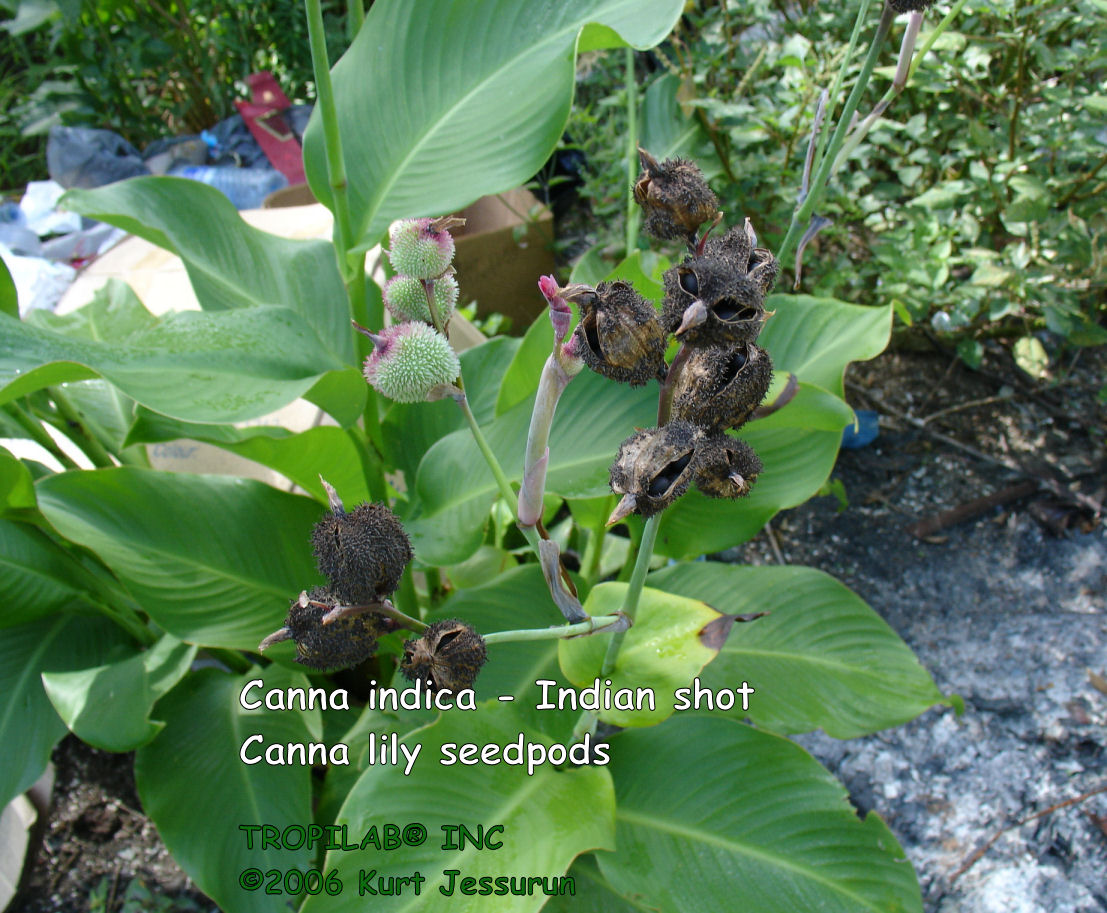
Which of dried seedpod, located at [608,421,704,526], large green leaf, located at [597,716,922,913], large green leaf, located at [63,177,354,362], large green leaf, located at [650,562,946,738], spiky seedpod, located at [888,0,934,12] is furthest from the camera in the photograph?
large green leaf, located at [63,177,354,362]

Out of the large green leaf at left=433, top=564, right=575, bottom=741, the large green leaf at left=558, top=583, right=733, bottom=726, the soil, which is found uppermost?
the large green leaf at left=558, top=583, right=733, bottom=726

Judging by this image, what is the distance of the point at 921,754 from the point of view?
1299 millimetres

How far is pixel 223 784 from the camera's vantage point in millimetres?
1013

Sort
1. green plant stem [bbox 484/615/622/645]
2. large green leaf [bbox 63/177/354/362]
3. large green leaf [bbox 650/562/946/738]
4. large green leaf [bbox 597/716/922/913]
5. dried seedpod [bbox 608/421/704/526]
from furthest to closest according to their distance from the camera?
large green leaf [bbox 63/177/354/362] → large green leaf [bbox 650/562/946/738] → large green leaf [bbox 597/716/922/913] → green plant stem [bbox 484/615/622/645] → dried seedpod [bbox 608/421/704/526]

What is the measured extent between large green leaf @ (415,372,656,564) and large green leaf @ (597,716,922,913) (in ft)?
1.06

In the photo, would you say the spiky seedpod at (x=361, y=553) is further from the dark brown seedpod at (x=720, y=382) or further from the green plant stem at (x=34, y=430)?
the green plant stem at (x=34, y=430)

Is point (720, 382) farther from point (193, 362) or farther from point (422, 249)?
point (193, 362)

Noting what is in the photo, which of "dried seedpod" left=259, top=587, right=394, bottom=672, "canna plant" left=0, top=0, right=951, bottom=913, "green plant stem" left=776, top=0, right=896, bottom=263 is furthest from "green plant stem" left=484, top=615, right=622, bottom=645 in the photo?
"green plant stem" left=776, top=0, right=896, bottom=263

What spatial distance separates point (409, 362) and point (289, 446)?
38cm

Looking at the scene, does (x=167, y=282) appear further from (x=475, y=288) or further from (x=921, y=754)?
(x=921, y=754)

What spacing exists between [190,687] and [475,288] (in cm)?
135

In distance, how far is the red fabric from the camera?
2.82 m

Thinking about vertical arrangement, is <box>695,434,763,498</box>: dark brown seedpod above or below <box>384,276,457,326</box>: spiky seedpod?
below

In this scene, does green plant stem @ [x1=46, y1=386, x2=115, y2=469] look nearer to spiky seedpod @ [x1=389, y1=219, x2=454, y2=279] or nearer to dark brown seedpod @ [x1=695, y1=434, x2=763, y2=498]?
spiky seedpod @ [x1=389, y1=219, x2=454, y2=279]
